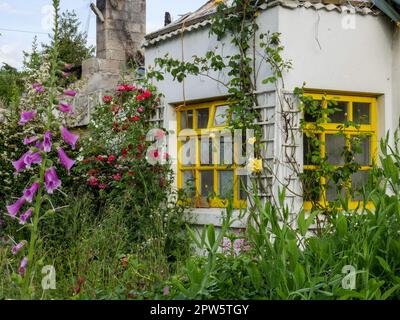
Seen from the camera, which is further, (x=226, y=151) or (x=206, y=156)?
(x=206, y=156)

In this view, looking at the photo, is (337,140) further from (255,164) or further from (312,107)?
(255,164)

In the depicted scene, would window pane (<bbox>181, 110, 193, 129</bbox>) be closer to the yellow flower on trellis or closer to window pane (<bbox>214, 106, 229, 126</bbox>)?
window pane (<bbox>214, 106, 229, 126</bbox>)

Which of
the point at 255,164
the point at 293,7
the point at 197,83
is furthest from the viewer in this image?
the point at 197,83

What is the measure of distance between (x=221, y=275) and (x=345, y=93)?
15.5 feet

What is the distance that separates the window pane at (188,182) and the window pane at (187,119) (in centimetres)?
55

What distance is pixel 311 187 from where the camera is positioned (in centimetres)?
616

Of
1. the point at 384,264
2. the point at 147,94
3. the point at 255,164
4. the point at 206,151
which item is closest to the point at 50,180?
the point at 384,264

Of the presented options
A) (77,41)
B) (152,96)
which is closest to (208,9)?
(152,96)

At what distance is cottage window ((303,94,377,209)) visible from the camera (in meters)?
6.11

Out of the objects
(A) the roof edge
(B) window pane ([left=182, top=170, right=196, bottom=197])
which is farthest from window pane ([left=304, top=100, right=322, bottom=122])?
(B) window pane ([left=182, top=170, right=196, bottom=197])

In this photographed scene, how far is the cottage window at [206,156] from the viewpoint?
6664 millimetres

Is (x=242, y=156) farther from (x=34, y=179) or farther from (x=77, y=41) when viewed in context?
(x=77, y=41)

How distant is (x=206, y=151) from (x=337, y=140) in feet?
4.92

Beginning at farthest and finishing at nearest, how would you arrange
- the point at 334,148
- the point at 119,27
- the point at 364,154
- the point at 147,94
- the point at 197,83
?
the point at 119,27 < the point at 147,94 < the point at 197,83 < the point at 364,154 < the point at 334,148
